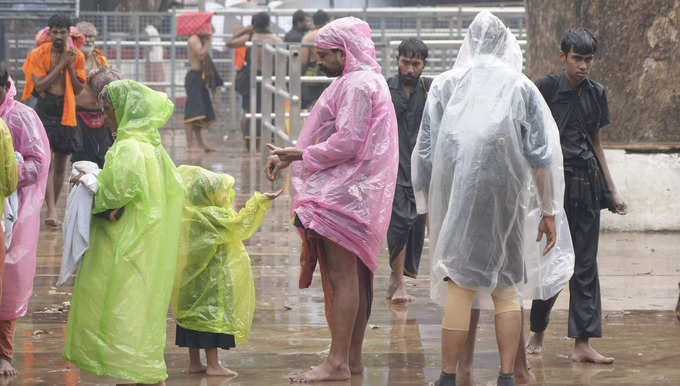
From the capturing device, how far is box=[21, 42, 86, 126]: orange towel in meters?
10.3

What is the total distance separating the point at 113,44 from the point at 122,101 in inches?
574

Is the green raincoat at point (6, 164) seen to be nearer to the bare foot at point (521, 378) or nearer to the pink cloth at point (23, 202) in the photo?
the pink cloth at point (23, 202)

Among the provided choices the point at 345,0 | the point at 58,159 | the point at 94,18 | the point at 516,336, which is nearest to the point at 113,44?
the point at 94,18

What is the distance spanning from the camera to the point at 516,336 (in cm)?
546

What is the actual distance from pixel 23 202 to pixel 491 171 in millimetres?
2330

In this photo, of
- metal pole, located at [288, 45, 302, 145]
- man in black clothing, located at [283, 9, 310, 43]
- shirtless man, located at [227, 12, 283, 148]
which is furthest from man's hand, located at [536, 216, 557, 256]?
man in black clothing, located at [283, 9, 310, 43]

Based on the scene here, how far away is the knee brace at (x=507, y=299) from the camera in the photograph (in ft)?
18.0

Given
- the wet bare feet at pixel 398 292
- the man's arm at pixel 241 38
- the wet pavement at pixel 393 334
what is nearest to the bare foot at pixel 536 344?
the wet pavement at pixel 393 334

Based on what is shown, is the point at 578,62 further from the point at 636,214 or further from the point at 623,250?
the point at 636,214

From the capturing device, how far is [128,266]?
5.21 metres

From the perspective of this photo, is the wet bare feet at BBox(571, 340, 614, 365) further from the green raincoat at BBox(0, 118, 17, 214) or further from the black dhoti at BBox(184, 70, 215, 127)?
the black dhoti at BBox(184, 70, 215, 127)

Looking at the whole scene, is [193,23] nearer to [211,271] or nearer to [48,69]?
[48,69]

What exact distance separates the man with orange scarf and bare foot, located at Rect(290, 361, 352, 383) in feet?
16.3

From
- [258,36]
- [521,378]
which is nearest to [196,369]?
[521,378]
